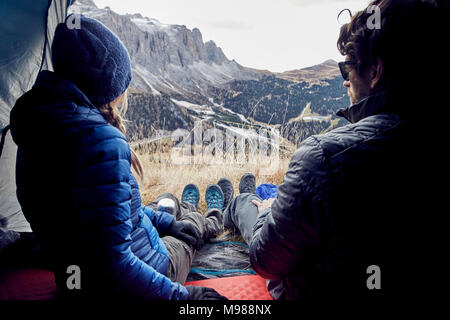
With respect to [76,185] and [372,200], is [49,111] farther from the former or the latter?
[372,200]

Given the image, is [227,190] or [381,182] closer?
[381,182]

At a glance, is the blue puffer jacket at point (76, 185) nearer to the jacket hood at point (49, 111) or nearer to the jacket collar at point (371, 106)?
the jacket hood at point (49, 111)

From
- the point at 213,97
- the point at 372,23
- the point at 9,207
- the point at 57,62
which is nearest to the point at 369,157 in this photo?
the point at 372,23

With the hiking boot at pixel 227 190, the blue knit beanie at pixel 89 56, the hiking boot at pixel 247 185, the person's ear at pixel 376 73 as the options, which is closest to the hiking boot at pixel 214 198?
the hiking boot at pixel 227 190

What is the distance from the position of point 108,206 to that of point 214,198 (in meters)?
1.68

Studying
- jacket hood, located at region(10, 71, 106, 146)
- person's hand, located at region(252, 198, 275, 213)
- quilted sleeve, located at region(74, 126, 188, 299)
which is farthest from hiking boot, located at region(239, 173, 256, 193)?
jacket hood, located at region(10, 71, 106, 146)

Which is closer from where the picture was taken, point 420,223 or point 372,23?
point 420,223

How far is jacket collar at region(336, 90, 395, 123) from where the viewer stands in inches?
26.8

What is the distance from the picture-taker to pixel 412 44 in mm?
636

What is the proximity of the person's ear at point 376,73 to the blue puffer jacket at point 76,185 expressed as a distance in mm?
774

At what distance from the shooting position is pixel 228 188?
2.49 m

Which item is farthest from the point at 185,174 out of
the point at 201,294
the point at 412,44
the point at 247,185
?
the point at 412,44
